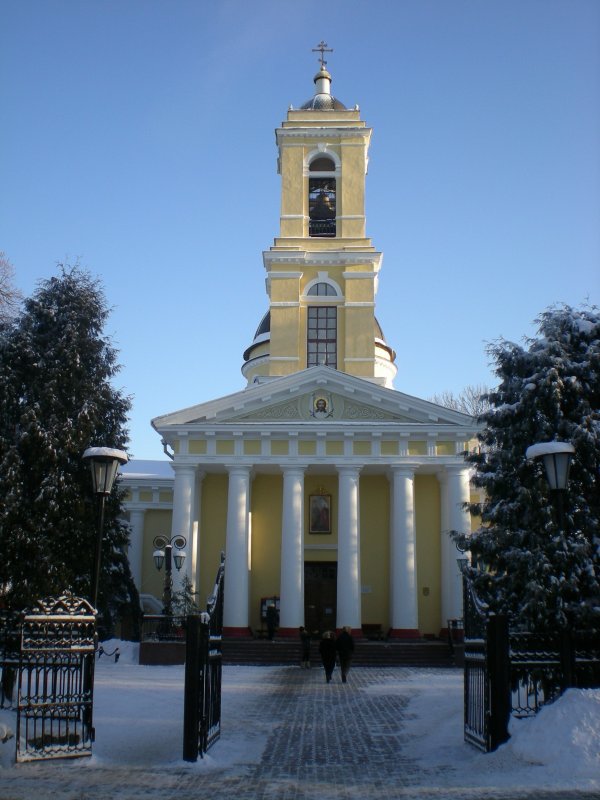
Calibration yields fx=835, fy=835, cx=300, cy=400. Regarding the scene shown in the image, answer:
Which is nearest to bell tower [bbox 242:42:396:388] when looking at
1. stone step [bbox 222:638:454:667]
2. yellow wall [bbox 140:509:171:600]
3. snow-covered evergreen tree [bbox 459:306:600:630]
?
yellow wall [bbox 140:509:171:600]

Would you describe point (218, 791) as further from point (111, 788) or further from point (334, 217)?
point (334, 217)

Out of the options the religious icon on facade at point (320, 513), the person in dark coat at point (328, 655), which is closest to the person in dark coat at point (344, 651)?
the person in dark coat at point (328, 655)

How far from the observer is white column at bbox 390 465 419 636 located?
26.9m

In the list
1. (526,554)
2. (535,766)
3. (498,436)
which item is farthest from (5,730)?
(498,436)

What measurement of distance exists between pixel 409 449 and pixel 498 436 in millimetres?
13502

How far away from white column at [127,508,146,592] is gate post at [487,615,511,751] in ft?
78.1

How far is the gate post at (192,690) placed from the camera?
9297 millimetres

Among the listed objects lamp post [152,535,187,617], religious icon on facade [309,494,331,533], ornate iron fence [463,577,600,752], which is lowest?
ornate iron fence [463,577,600,752]

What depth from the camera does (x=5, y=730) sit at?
9.91 metres

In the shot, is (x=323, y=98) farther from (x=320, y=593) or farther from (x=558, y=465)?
(x=558, y=465)

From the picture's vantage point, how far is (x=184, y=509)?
90.2ft

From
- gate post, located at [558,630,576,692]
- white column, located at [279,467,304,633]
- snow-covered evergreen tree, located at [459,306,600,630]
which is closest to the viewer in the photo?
gate post, located at [558,630,576,692]

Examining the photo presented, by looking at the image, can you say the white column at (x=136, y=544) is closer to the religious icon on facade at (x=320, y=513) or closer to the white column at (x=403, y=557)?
the religious icon on facade at (x=320, y=513)

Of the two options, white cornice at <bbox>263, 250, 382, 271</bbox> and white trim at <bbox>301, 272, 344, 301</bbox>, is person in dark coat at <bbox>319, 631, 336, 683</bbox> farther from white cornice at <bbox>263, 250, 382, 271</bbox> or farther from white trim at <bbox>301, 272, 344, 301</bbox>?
white cornice at <bbox>263, 250, 382, 271</bbox>
